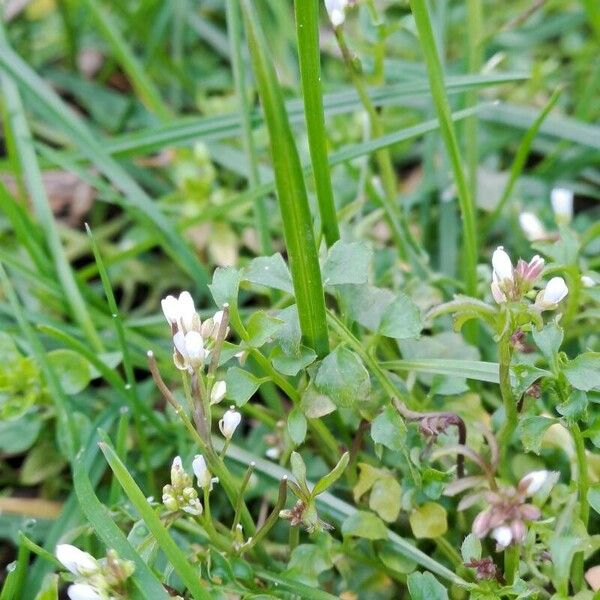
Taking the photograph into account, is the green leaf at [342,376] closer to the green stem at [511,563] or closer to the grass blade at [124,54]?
the green stem at [511,563]

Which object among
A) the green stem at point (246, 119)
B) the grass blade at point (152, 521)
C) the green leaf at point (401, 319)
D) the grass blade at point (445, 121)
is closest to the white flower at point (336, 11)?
the grass blade at point (445, 121)

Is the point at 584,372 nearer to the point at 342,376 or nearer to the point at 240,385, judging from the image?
the point at 342,376

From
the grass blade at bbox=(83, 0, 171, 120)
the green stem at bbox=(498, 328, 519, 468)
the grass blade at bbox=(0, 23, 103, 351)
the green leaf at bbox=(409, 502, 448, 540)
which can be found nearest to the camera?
the green stem at bbox=(498, 328, 519, 468)

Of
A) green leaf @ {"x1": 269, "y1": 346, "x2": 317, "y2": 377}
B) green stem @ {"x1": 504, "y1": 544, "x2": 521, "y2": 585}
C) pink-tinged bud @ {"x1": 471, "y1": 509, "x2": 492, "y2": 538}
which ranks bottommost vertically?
green stem @ {"x1": 504, "y1": 544, "x2": 521, "y2": 585}

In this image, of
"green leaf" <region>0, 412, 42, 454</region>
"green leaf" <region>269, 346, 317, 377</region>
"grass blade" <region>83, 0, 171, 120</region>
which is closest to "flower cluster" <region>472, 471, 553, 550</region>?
"green leaf" <region>269, 346, 317, 377</region>

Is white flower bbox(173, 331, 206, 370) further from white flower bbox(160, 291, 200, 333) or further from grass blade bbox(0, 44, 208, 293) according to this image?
grass blade bbox(0, 44, 208, 293)

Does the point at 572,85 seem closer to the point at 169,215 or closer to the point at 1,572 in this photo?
the point at 169,215
